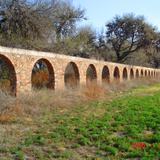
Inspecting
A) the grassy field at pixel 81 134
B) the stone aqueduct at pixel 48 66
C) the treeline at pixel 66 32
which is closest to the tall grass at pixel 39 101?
the grassy field at pixel 81 134

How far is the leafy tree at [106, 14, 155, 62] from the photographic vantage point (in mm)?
51000

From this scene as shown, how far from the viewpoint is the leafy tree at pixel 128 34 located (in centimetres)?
5100

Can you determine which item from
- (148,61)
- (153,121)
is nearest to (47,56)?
(153,121)

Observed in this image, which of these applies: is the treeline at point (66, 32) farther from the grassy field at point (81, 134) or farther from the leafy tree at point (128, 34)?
the grassy field at point (81, 134)

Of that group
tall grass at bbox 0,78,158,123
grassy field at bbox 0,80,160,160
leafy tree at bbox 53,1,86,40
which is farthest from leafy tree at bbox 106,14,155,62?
grassy field at bbox 0,80,160,160

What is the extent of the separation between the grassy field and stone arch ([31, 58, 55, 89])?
4.90 metres

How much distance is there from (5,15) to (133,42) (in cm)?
3035

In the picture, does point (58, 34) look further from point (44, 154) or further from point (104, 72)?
point (44, 154)

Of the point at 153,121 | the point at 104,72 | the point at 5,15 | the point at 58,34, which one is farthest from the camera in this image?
the point at 58,34

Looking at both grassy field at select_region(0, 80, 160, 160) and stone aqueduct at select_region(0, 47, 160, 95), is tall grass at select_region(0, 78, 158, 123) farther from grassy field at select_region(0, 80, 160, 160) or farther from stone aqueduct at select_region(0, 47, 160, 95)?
stone aqueduct at select_region(0, 47, 160, 95)

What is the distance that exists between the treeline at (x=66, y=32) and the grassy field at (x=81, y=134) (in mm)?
11059

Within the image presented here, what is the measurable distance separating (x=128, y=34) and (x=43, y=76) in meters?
29.2

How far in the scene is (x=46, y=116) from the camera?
490 inches

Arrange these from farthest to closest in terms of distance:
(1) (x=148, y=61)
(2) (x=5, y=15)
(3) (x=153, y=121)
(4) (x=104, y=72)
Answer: (1) (x=148, y=61) < (4) (x=104, y=72) < (2) (x=5, y=15) < (3) (x=153, y=121)
